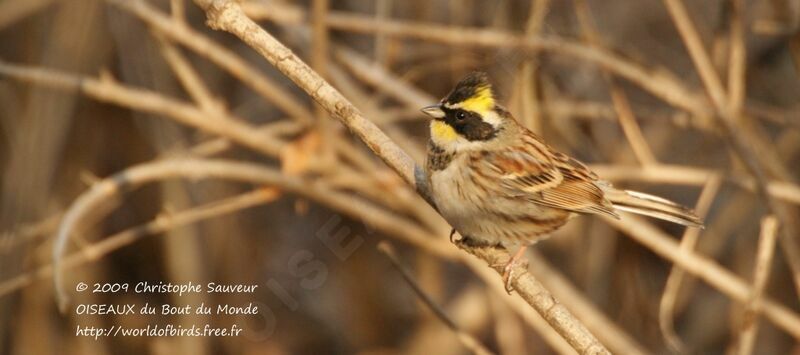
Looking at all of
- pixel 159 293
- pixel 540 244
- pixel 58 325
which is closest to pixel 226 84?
pixel 159 293

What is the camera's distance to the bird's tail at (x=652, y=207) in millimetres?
3332

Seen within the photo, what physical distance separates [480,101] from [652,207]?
2.55 feet

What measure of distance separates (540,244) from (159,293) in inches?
82.3

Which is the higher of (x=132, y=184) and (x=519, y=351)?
(x=132, y=184)

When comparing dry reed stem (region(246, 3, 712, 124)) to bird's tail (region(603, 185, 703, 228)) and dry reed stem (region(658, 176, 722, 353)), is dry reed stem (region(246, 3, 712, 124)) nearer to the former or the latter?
dry reed stem (region(658, 176, 722, 353))

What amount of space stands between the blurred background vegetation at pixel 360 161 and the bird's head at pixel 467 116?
0.78 m

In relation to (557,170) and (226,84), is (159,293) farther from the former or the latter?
(557,170)

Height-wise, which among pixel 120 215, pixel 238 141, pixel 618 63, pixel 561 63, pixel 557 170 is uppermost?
pixel 120 215

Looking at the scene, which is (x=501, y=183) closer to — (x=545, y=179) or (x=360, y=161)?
(x=545, y=179)

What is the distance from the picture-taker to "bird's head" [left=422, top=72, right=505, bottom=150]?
3.08 m

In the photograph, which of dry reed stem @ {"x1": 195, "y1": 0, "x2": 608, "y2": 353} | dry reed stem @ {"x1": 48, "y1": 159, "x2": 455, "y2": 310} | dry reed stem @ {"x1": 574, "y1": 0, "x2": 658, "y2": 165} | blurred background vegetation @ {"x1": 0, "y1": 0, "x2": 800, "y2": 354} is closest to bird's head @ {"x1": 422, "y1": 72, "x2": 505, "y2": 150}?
dry reed stem @ {"x1": 195, "y1": 0, "x2": 608, "y2": 353}

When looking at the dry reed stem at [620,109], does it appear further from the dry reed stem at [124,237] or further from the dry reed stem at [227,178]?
the dry reed stem at [124,237]

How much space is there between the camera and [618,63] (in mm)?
4102

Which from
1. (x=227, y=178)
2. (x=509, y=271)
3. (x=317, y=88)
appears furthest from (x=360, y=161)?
(x=317, y=88)
